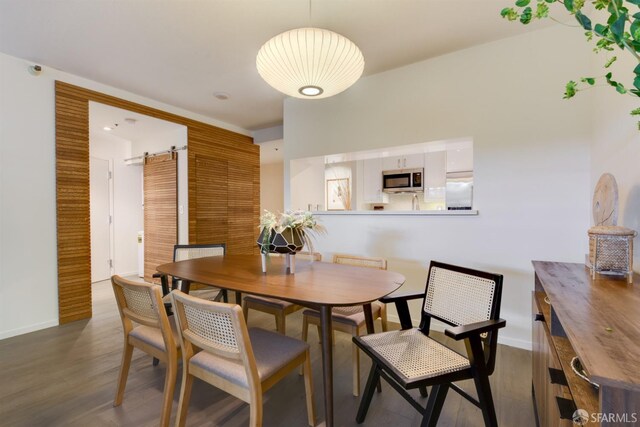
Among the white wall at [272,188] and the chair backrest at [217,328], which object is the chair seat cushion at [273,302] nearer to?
Result: the chair backrest at [217,328]

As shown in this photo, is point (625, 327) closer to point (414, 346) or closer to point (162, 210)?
point (414, 346)

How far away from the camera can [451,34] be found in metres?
2.34

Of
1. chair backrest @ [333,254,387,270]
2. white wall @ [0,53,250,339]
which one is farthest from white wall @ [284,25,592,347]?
white wall @ [0,53,250,339]

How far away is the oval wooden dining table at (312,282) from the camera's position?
4.66 ft

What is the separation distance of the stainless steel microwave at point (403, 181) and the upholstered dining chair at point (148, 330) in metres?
3.95

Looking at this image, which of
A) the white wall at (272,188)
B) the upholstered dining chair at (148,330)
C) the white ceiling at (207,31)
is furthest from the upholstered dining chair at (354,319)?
the white wall at (272,188)

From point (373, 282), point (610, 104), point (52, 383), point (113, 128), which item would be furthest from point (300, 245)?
point (113, 128)

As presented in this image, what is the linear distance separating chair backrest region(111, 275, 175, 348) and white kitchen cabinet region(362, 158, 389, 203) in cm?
412

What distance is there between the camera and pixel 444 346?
1489 mm

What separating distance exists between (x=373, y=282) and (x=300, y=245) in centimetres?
56

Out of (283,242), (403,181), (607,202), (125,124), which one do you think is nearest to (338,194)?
(403,181)

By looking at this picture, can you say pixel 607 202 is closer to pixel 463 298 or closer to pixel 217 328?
pixel 463 298

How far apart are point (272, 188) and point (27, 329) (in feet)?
17.3

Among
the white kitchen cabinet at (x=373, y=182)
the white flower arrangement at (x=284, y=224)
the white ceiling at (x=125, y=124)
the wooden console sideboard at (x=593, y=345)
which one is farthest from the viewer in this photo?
the white kitchen cabinet at (x=373, y=182)
